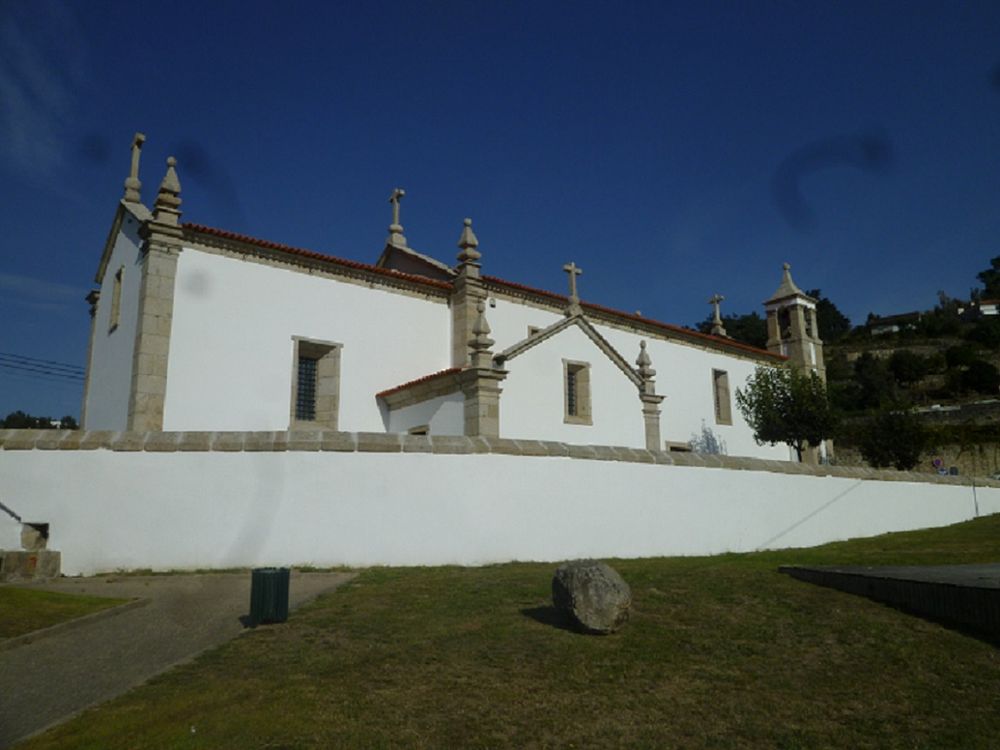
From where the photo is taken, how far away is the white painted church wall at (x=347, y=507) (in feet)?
38.3

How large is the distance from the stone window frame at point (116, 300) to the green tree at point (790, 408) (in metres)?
22.6

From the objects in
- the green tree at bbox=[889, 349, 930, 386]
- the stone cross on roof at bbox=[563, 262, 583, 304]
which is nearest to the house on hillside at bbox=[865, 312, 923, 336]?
the green tree at bbox=[889, 349, 930, 386]

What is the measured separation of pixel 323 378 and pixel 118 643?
1316 cm

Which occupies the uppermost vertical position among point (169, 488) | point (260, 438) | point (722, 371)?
point (722, 371)

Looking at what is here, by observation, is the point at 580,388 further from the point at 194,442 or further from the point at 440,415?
the point at 194,442

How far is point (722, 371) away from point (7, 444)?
26.5 meters

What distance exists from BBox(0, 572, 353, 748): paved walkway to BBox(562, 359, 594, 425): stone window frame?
1118 centimetres

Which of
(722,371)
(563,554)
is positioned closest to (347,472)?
(563,554)

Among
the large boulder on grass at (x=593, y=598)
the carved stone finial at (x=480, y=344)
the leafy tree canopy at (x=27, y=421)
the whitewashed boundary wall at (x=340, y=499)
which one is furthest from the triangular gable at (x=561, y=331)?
the leafy tree canopy at (x=27, y=421)

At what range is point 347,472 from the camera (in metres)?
12.7

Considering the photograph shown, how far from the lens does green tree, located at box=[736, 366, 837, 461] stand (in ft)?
88.8

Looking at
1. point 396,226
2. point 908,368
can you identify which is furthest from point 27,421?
point 908,368

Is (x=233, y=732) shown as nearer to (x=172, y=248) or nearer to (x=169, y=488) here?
(x=169, y=488)

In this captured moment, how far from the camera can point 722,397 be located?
103ft
